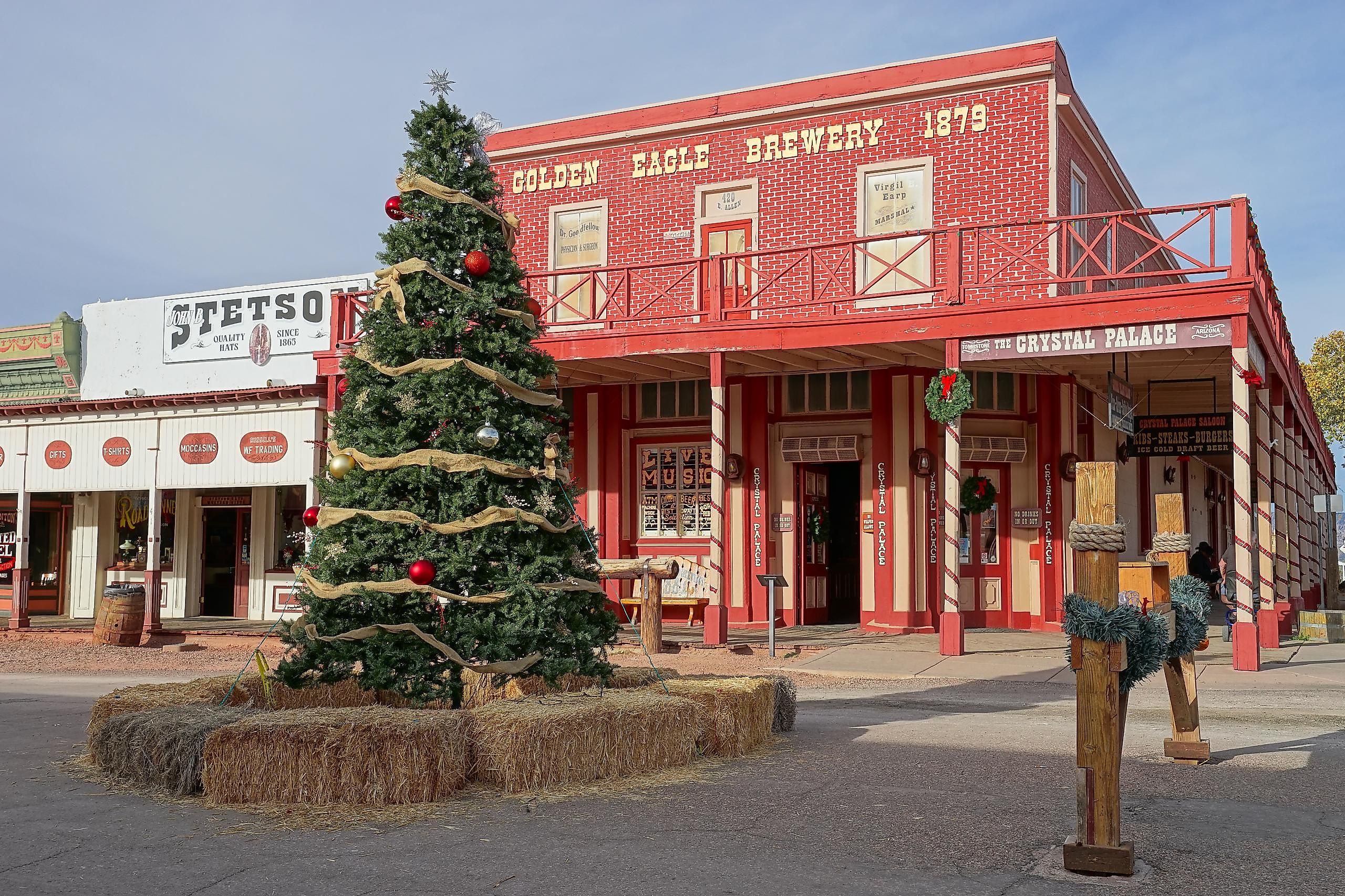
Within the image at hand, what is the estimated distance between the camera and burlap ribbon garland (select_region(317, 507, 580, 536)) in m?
6.92

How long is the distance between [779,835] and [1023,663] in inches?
309

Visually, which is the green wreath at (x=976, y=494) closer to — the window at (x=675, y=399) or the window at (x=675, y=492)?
the window at (x=675, y=492)

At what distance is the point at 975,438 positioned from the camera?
52.6ft

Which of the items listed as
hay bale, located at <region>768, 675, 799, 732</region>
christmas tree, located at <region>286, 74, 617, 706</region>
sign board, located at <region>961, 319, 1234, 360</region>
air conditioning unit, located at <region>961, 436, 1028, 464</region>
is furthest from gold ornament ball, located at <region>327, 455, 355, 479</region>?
air conditioning unit, located at <region>961, 436, 1028, 464</region>

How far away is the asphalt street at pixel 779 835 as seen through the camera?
15.2 feet

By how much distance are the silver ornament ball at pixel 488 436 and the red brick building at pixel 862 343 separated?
6.97 meters

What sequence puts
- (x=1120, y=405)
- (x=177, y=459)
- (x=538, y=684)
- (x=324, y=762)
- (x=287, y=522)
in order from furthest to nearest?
(x=287, y=522) → (x=177, y=459) → (x=1120, y=405) → (x=538, y=684) → (x=324, y=762)

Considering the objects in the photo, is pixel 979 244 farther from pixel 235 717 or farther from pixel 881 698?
pixel 235 717

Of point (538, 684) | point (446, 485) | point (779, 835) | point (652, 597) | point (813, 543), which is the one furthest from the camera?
point (813, 543)

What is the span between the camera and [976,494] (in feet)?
52.6

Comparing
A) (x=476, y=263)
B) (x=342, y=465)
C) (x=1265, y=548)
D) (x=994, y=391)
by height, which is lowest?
(x=1265, y=548)

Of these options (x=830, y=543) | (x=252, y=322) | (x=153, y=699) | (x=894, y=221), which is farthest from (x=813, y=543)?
(x=153, y=699)

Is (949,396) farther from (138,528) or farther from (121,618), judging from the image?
(138,528)

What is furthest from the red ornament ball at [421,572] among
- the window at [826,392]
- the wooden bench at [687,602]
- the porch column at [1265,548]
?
the window at [826,392]
